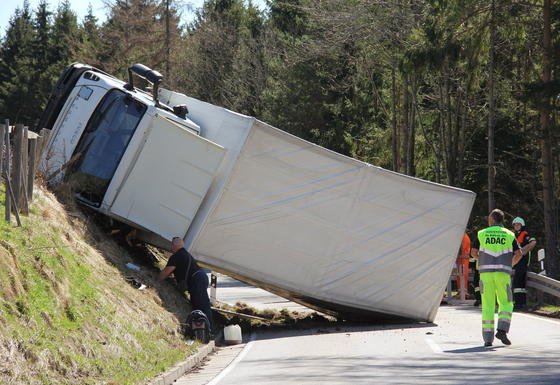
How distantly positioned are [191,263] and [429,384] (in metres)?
6.68

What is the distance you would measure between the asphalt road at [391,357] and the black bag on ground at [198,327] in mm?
339

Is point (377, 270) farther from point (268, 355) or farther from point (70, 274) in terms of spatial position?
point (70, 274)

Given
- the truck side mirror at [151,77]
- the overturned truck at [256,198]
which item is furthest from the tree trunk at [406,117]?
the truck side mirror at [151,77]

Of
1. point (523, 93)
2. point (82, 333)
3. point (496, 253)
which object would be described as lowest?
point (82, 333)

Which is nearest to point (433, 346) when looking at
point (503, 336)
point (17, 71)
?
point (503, 336)

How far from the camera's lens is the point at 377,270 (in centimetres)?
1769

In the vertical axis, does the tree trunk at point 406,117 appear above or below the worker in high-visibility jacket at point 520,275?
above

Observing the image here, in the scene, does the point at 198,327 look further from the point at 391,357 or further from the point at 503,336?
the point at 503,336

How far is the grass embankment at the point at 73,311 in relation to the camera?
997 cm

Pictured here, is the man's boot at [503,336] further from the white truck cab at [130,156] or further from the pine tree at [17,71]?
the pine tree at [17,71]

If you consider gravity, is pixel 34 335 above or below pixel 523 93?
below

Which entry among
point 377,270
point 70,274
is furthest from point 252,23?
point 70,274

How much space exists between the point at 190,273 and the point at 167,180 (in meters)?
1.55

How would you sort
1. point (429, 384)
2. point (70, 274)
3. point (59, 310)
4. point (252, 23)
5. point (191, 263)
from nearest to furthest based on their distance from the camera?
1. point (429, 384)
2. point (59, 310)
3. point (70, 274)
4. point (191, 263)
5. point (252, 23)
